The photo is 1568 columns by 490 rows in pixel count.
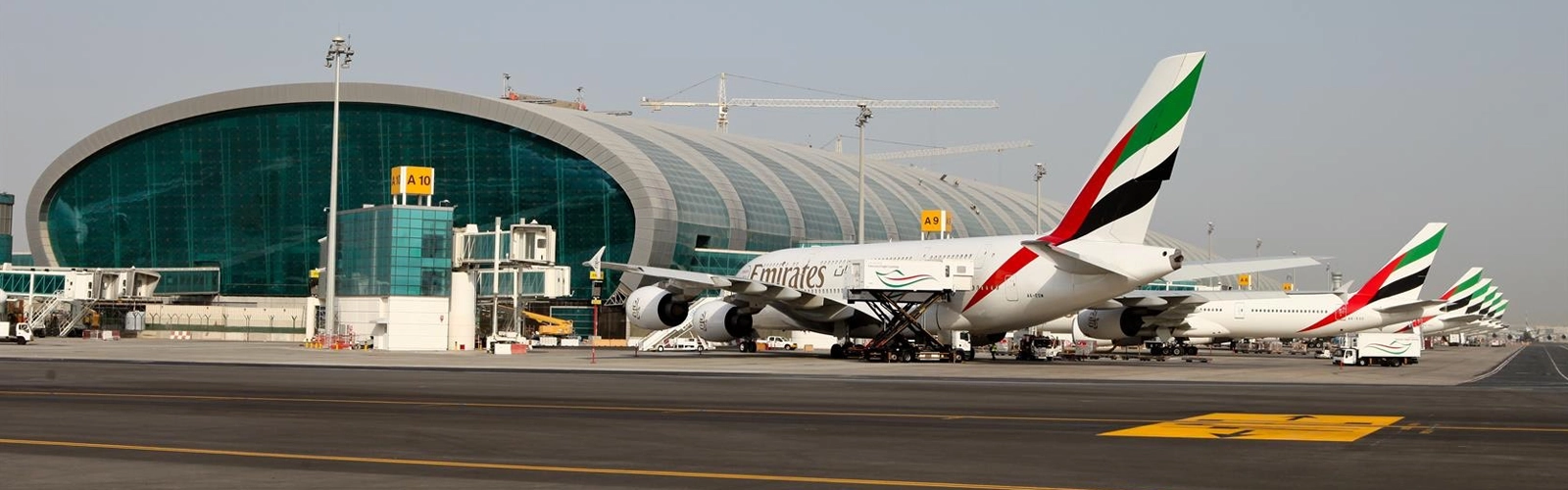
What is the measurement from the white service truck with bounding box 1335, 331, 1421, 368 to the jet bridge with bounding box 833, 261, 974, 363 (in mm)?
12950

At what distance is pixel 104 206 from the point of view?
103 m

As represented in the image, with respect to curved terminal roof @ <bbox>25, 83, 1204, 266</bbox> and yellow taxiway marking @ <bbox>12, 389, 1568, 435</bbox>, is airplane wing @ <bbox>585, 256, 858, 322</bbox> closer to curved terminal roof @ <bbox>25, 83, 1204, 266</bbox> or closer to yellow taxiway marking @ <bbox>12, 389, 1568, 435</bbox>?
yellow taxiway marking @ <bbox>12, 389, 1568, 435</bbox>

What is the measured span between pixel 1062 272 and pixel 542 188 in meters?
56.7

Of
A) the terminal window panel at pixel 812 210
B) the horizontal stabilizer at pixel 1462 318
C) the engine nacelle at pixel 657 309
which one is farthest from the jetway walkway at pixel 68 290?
the horizontal stabilizer at pixel 1462 318

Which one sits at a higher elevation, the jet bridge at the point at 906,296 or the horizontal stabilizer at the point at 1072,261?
the horizontal stabilizer at the point at 1072,261

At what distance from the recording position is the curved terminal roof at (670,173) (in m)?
89.6

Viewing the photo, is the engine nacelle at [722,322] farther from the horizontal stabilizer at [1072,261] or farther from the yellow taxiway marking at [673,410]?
the yellow taxiway marking at [673,410]

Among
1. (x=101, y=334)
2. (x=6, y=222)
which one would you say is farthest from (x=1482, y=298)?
(x=6, y=222)

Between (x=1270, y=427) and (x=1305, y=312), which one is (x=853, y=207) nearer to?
(x=1305, y=312)

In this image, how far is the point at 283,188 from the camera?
9838 centimetres

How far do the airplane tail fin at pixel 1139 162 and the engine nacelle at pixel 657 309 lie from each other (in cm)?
1768

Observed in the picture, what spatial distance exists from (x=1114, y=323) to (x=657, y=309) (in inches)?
642

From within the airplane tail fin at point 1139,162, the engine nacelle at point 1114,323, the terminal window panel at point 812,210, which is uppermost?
the terminal window panel at point 812,210

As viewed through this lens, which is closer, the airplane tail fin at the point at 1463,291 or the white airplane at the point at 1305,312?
the white airplane at the point at 1305,312
